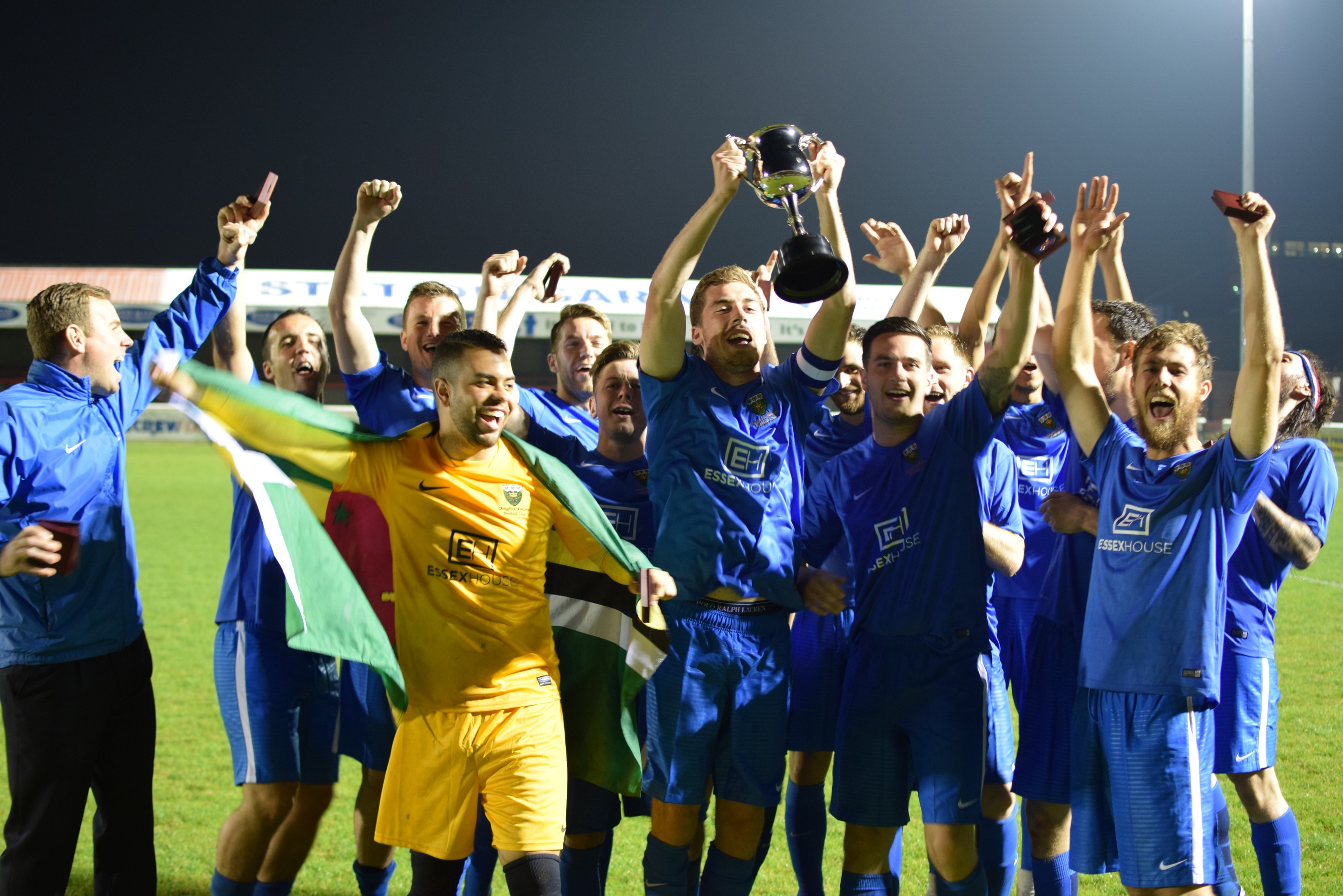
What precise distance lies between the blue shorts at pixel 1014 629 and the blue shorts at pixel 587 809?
158 cm

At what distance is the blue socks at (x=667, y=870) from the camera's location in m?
3.12

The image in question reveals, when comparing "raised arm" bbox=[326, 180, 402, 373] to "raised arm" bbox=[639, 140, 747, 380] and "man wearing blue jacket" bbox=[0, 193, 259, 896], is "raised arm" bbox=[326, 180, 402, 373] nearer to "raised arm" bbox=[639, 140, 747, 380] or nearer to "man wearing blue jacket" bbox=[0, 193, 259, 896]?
"man wearing blue jacket" bbox=[0, 193, 259, 896]

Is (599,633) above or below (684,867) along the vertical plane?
above

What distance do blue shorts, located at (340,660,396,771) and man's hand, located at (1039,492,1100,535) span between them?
7.65 ft

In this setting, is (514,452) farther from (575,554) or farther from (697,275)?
(697,275)

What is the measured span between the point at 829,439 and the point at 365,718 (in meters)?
2.06

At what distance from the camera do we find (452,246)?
129 feet

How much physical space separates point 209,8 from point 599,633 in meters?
38.7

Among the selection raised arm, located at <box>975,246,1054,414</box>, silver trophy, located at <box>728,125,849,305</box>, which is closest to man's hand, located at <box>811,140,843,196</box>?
silver trophy, located at <box>728,125,849,305</box>

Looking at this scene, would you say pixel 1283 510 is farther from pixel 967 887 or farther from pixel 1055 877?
pixel 967 887

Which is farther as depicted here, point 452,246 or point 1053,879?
point 452,246

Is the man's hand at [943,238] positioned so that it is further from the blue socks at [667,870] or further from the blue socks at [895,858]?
the blue socks at [667,870]

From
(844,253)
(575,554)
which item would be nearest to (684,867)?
(575,554)

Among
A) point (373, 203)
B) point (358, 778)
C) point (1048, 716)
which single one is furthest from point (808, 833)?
point (358, 778)
